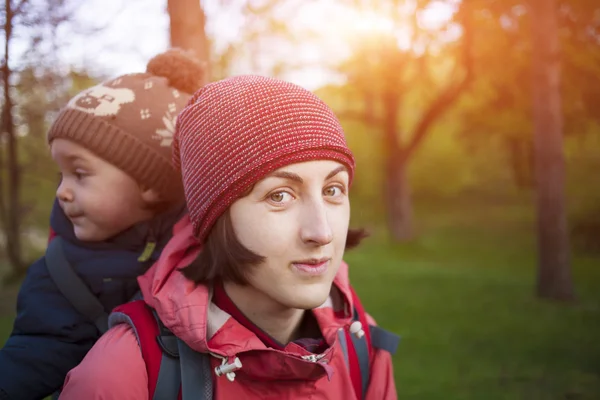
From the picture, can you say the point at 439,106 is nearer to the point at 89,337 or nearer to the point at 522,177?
the point at 522,177

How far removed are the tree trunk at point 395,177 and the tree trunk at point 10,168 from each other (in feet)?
38.3

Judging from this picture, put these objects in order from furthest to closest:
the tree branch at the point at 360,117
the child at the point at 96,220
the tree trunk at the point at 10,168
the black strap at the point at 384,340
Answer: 1. the tree branch at the point at 360,117
2. the tree trunk at the point at 10,168
3. the black strap at the point at 384,340
4. the child at the point at 96,220

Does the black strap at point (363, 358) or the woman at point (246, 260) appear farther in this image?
the black strap at point (363, 358)

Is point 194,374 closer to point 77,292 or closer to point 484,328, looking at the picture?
point 77,292

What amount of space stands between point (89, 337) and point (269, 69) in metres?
14.4

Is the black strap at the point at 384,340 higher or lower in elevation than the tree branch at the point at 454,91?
lower

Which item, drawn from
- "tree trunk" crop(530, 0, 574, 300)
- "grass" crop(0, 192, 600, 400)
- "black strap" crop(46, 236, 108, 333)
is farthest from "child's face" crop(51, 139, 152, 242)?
"tree trunk" crop(530, 0, 574, 300)

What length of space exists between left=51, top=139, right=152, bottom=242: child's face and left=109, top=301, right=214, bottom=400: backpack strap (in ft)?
1.71

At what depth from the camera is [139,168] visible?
7.45 feet

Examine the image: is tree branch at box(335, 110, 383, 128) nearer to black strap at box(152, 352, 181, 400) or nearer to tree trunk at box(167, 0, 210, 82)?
tree trunk at box(167, 0, 210, 82)

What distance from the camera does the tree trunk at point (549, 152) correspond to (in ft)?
28.0

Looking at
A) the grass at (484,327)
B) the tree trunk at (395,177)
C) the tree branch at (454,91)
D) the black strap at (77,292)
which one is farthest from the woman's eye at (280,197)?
the tree trunk at (395,177)

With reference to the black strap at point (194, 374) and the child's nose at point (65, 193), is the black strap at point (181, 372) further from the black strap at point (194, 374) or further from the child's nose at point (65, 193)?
the child's nose at point (65, 193)

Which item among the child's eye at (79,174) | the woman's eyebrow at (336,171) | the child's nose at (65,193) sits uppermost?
the woman's eyebrow at (336,171)
